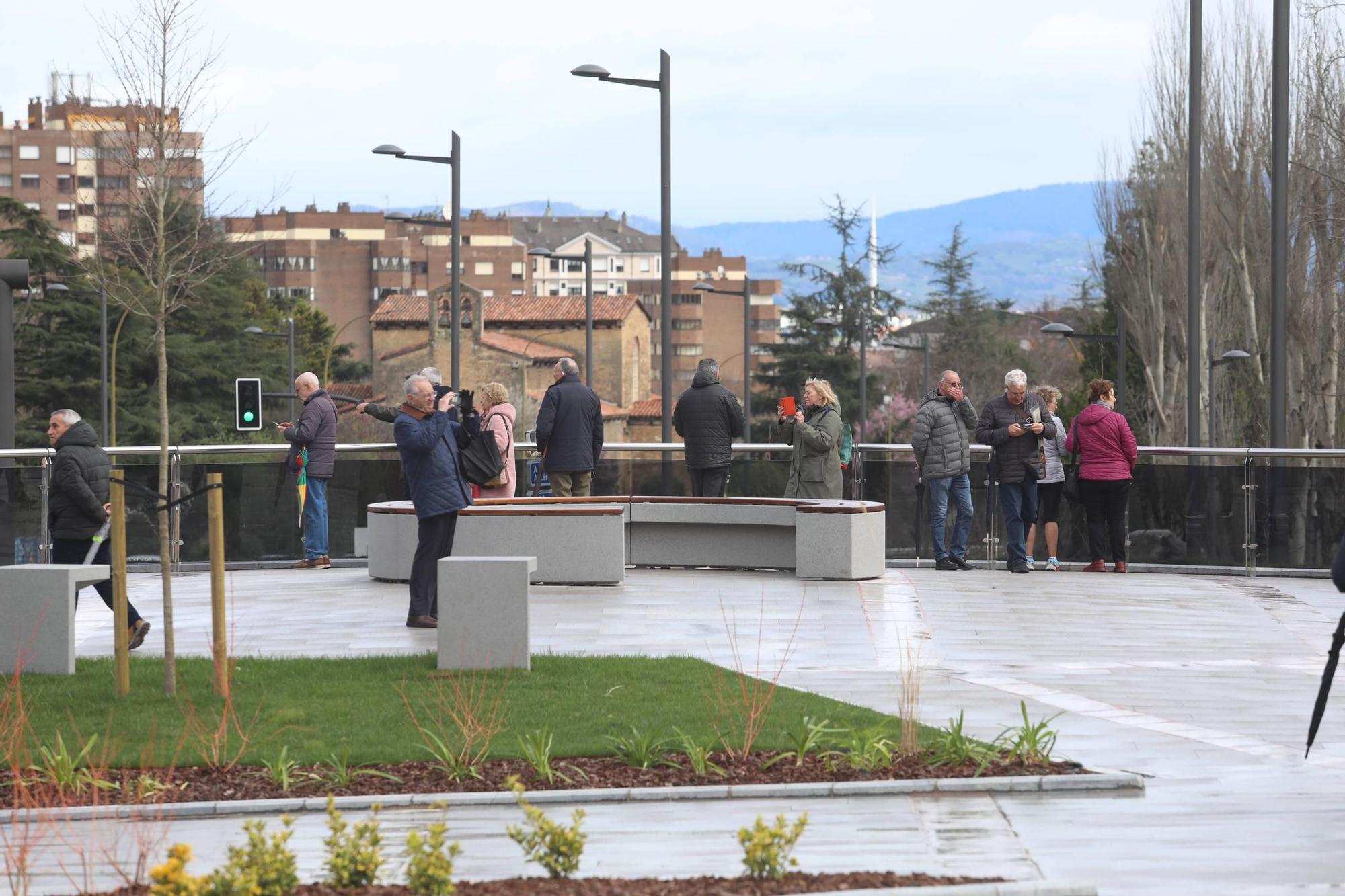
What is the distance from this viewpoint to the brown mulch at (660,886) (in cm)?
579

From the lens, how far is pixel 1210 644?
43.6 feet

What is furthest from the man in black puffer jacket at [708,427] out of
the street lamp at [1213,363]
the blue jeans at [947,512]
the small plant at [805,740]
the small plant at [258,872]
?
the street lamp at [1213,363]

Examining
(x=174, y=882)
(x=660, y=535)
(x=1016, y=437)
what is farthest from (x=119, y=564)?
(x=1016, y=437)

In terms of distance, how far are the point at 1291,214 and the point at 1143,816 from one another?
38250 millimetres

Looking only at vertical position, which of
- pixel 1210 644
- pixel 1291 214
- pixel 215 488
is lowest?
pixel 1210 644

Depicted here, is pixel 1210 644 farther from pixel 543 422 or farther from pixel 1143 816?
pixel 543 422

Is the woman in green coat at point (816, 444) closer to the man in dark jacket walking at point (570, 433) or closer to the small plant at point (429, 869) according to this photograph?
the man in dark jacket walking at point (570, 433)

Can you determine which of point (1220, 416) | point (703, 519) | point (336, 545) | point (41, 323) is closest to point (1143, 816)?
point (703, 519)

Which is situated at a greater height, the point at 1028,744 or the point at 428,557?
the point at 428,557

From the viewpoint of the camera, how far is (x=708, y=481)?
63.2ft

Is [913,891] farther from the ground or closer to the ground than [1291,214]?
closer to the ground

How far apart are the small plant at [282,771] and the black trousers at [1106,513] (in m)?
11.6

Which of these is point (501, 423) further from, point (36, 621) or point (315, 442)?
point (36, 621)

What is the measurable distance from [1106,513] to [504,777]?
11.8 m
